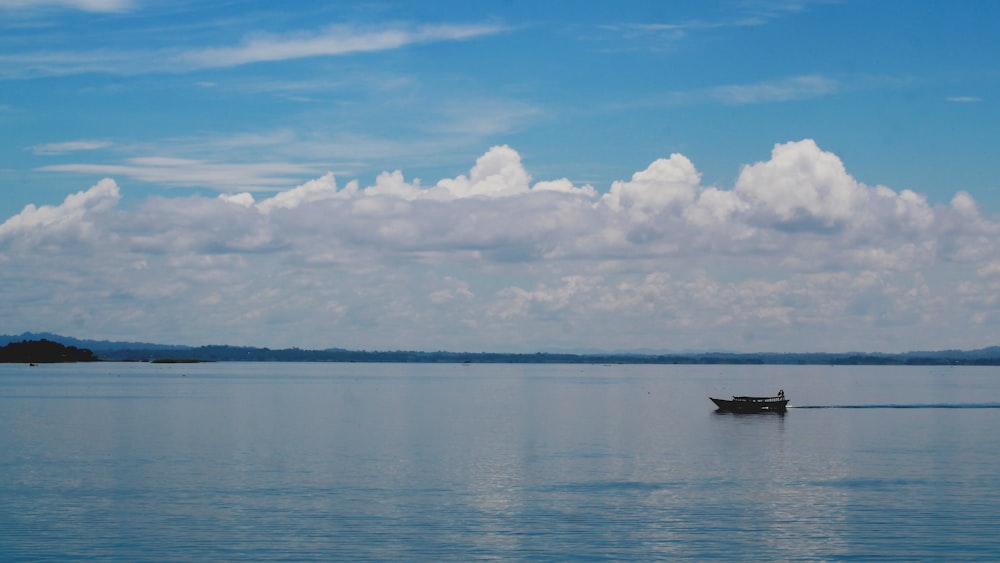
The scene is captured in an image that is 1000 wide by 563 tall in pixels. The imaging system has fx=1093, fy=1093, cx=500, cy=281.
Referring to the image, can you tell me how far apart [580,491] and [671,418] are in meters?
75.8

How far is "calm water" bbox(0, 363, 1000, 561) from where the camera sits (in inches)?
1944

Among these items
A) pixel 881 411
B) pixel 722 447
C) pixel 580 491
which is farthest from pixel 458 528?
pixel 881 411

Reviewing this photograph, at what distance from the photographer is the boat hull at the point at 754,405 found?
5778 inches

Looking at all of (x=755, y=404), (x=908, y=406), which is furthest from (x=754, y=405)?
(x=908, y=406)

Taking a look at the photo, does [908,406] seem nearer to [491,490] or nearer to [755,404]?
[755,404]

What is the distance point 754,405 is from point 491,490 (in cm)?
8987

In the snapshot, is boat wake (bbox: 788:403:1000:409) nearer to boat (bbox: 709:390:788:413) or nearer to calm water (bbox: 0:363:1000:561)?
boat (bbox: 709:390:788:413)

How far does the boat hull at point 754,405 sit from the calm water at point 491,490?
67.3 feet

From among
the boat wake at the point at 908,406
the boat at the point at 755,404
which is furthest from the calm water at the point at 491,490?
the boat wake at the point at 908,406

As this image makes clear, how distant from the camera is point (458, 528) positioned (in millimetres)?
53406

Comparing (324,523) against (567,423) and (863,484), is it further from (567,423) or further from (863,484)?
(567,423)

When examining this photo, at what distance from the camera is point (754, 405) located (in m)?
149

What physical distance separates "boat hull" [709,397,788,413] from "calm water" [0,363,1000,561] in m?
20.5

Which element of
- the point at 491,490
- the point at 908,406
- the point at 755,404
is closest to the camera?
the point at 491,490
